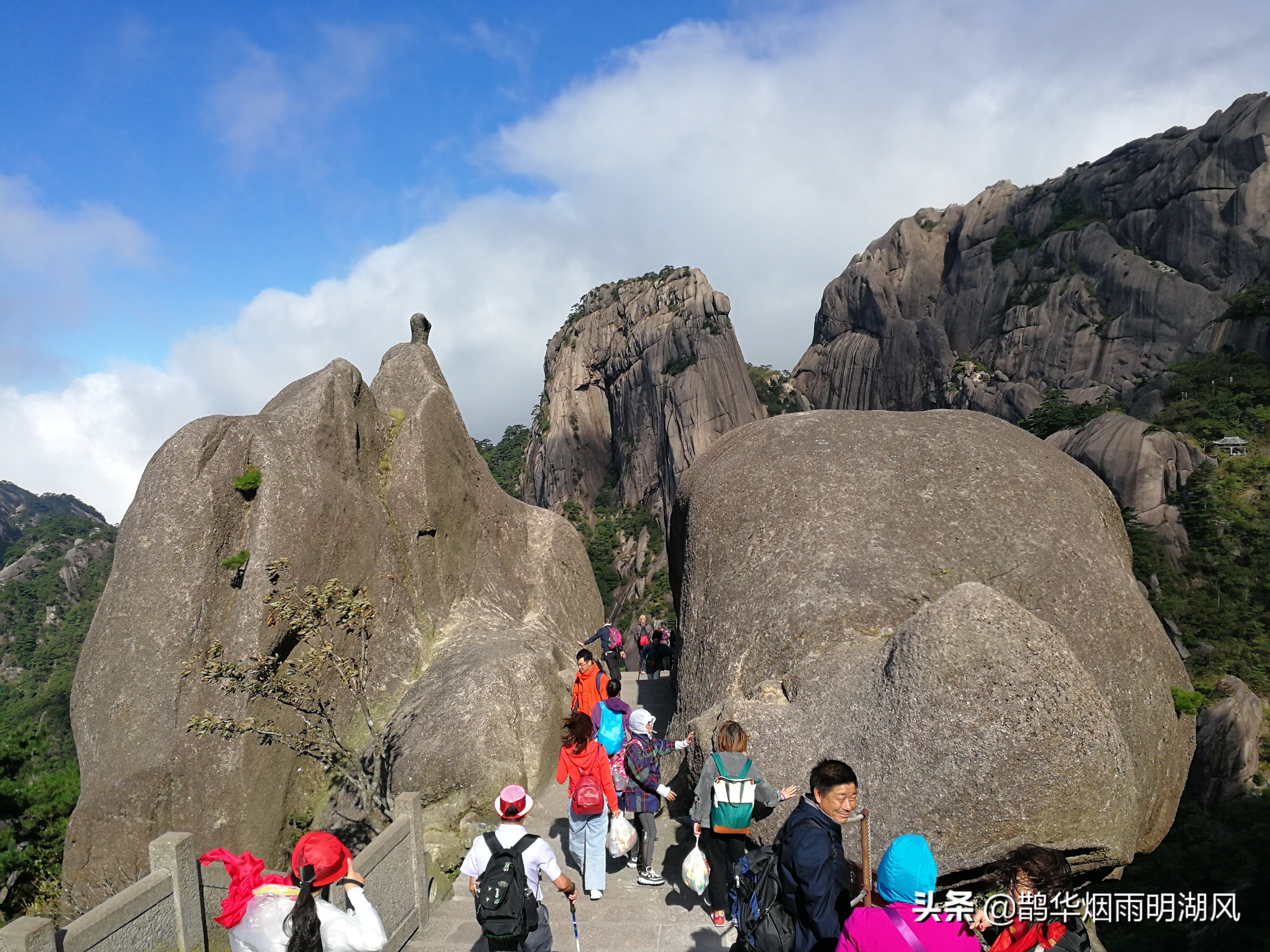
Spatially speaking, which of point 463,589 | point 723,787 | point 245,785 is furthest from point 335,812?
point 723,787

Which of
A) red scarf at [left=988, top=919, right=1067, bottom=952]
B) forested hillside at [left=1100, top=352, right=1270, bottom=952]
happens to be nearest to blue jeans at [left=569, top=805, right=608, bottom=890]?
red scarf at [left=988, top=919, right=1067, bottom=952]

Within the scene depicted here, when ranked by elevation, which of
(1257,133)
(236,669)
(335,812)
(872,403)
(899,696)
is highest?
(1257,133)

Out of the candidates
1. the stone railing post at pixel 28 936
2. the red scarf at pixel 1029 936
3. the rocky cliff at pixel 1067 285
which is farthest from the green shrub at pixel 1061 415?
the stone railing post at pixel 28 936

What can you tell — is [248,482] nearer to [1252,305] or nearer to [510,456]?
[1252,305]

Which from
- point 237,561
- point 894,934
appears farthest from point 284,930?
point 237,561

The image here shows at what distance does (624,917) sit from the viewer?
24.1 feet

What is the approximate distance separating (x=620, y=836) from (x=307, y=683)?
476 cm

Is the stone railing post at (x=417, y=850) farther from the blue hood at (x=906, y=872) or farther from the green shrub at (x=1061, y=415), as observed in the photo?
the green shrub at (x=1061, y=415)

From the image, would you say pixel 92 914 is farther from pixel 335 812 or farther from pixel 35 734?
pixel 35 734

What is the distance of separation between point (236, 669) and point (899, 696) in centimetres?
711

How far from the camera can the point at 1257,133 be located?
61.1m

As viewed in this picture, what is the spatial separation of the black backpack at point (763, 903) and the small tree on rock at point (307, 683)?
547 centimetres

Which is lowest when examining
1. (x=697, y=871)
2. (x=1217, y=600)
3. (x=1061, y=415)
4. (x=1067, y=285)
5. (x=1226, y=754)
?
(x=1226, y=754)

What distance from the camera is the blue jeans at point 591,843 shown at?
7.39 m
